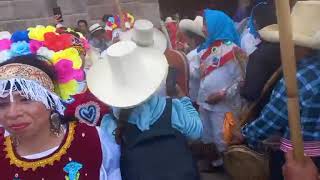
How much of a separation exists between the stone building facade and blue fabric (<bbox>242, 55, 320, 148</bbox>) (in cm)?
531

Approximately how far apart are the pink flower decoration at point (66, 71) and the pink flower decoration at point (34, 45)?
0.43 ft

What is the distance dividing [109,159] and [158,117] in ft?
1.07

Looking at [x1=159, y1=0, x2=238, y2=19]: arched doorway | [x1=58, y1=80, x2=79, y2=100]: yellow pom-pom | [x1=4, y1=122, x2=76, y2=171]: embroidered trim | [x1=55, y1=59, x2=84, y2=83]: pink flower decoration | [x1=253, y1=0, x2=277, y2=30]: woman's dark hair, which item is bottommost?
[x1=159, y1=0, x2=238, y2=19]: arched doorway

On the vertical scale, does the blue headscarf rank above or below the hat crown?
below

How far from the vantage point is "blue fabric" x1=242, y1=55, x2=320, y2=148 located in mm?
2199

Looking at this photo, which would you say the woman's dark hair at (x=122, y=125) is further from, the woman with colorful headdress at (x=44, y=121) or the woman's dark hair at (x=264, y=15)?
the woman's dark hair at (x=264, y=15)

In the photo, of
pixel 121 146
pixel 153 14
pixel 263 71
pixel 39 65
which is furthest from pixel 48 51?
pixel 153 14

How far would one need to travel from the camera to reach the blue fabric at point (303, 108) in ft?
7.22

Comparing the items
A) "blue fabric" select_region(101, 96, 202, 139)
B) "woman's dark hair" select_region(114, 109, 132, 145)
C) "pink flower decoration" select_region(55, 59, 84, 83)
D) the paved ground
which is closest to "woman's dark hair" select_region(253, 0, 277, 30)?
the paved ground

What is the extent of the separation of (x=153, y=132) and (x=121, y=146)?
20 cm

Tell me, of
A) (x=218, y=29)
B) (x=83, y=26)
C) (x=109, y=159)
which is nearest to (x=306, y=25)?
(x=109, y=159)

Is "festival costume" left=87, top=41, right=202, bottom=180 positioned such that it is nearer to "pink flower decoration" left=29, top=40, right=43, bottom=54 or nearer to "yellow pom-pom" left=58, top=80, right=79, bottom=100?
"yellow pom-pom" left=58, top=80, right=79, bottom=100

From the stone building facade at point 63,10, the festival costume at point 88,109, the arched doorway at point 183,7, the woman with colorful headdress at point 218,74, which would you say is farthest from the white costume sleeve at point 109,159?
the arched doorway at point 183,7

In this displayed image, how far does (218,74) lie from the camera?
4277mm
